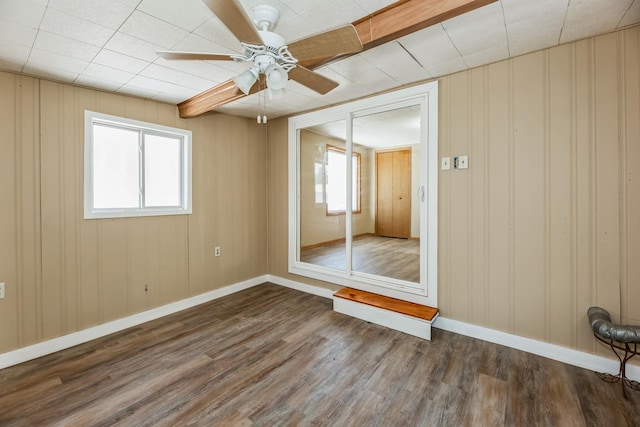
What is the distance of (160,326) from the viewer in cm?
296

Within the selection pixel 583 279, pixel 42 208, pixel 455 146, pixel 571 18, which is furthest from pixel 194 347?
pixel 571 18

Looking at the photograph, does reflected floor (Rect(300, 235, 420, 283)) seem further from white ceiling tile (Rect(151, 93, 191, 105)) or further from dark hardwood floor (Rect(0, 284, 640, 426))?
Answer: white ceiling tile (Rect(151, 93, 191, 105))

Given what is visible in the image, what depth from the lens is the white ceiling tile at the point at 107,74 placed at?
91.2 inches

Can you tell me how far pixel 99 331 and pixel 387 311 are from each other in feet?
9.36

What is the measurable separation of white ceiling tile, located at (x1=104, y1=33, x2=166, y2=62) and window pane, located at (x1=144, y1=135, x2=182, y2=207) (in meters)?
1.22

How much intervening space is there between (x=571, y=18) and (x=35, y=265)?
4499mm

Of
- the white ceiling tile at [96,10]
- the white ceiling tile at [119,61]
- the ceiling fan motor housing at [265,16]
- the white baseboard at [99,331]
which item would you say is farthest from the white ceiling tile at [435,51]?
the white baseboard at [99,331]

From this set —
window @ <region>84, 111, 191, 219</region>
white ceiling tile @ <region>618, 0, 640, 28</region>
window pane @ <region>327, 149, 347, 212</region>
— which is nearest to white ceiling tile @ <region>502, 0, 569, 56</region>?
white ceiling tile @ <region>618, 0, 640, 28</region>

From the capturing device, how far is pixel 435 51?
2223 millimetres

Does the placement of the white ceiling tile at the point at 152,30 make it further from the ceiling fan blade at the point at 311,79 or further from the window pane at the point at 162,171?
the window pane at the point at 162,171

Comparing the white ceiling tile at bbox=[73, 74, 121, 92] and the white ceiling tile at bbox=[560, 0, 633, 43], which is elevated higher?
the white ceiling tile at bbox=[560, 0, 633, 43]

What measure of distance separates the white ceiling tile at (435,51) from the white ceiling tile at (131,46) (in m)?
1.83

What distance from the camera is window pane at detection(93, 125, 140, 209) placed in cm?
284

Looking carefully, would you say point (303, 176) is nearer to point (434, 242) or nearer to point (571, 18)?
point (434, 242)
